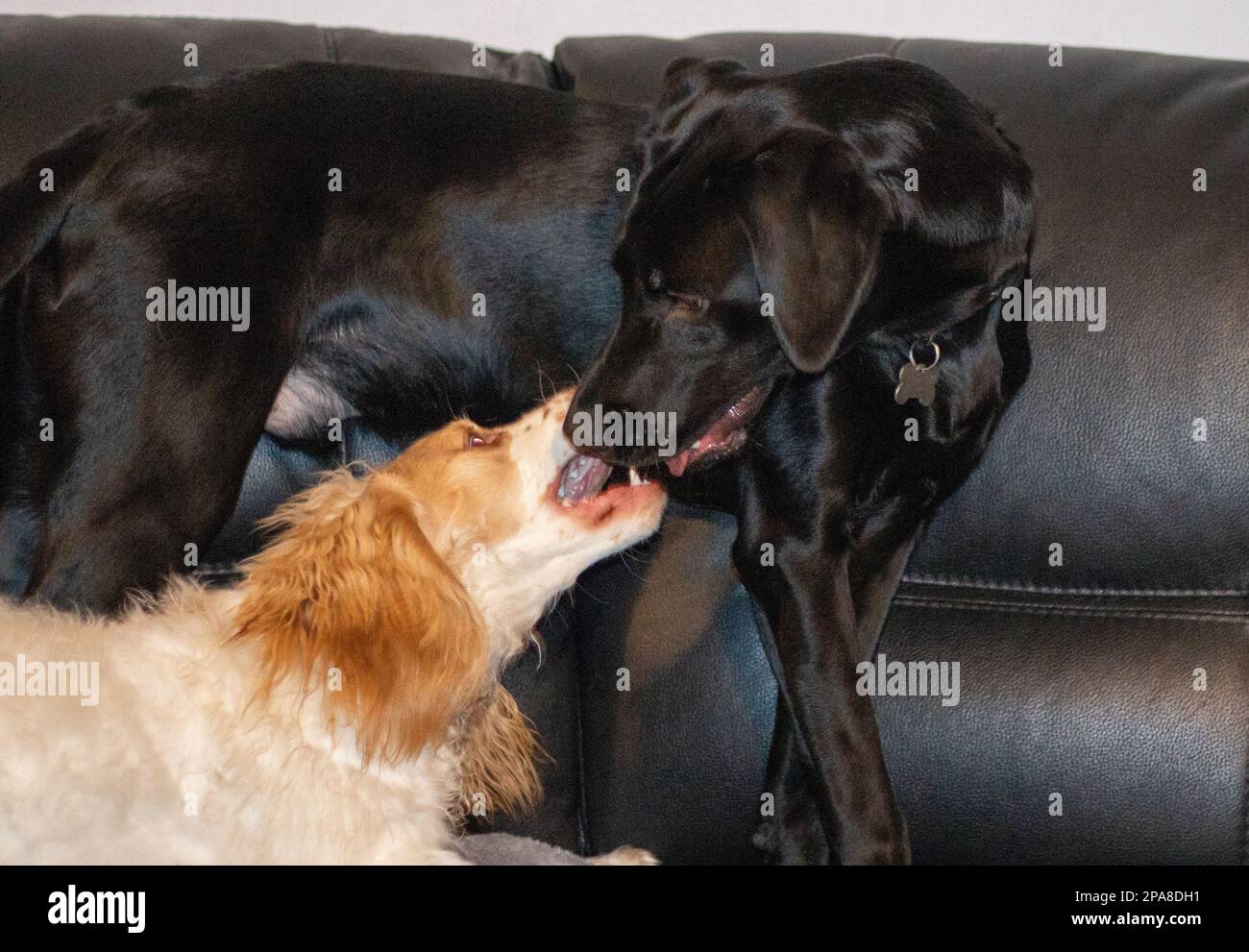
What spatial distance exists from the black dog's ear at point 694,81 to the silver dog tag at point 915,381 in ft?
1.52

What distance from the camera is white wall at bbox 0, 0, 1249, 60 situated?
3053mm

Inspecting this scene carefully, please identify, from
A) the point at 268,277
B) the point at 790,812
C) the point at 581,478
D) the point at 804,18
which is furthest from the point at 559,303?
the point at 804,18

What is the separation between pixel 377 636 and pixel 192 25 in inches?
50.3

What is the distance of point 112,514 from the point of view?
192 cm

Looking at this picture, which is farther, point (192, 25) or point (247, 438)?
point (192, 25)

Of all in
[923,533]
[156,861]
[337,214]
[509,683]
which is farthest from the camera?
[509,683]

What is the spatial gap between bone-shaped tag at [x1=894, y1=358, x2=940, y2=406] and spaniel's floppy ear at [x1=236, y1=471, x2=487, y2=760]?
64 cm

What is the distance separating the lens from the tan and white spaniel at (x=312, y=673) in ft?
5.67

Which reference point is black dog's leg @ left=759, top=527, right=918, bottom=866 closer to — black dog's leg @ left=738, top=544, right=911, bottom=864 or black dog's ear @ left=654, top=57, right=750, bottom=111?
black dog's leg @ left=738, top=544, right=911, bottom=864

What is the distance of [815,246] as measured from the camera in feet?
5.90

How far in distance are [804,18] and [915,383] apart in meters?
1.39
